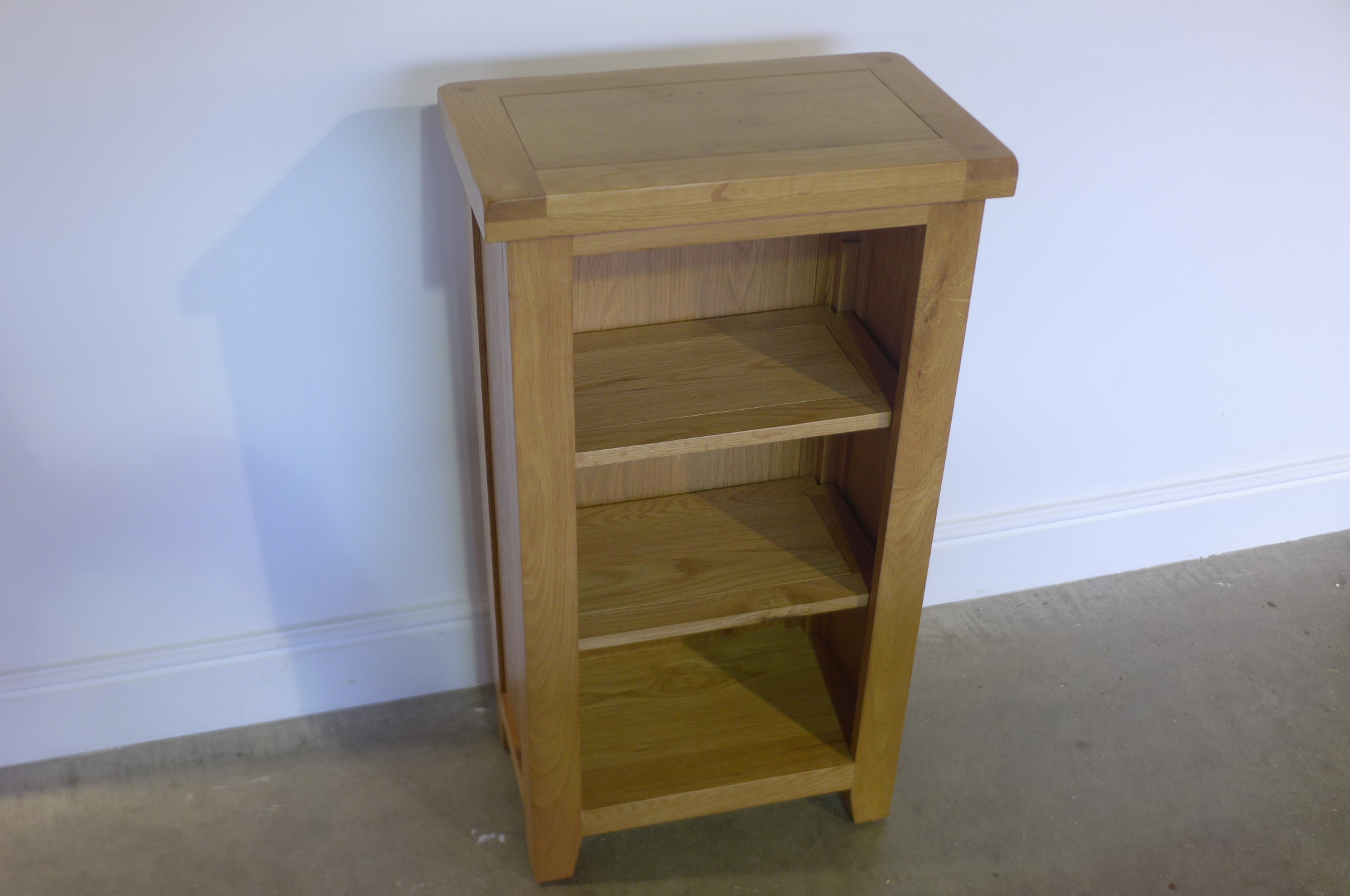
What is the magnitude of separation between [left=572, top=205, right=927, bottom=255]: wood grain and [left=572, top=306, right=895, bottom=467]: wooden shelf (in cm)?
26

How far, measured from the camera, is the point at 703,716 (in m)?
1.86

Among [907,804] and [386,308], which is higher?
[386,308]

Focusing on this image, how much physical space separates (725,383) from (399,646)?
871 mm

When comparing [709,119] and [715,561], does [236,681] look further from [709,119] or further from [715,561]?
[709,119]

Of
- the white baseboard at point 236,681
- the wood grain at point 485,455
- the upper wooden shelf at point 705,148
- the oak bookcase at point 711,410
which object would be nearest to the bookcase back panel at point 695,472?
the oak bookcase at point 711,410

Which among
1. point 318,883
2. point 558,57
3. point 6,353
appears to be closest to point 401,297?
point 558,57

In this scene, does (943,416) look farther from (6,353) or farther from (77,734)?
(77,734)

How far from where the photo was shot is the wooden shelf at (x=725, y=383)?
144cm

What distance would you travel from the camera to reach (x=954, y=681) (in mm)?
2176

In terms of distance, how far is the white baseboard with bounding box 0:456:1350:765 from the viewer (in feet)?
6.33

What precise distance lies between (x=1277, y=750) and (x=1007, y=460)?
0.68 m

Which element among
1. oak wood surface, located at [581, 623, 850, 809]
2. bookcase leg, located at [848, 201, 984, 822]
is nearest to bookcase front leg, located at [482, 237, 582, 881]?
oak wood surface, located at [581, 623, 850, 809]

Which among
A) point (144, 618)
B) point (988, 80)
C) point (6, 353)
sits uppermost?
point (988, 80)

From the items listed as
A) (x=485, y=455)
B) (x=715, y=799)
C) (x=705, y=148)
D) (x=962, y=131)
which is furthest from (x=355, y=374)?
(x=962, y=131)
